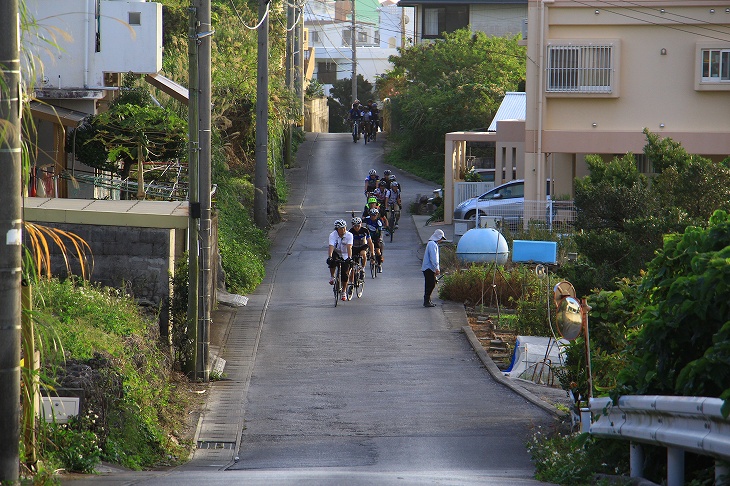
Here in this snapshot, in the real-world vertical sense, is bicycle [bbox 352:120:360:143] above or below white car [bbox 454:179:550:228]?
above

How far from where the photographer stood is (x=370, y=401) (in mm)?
13750

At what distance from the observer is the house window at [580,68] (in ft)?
87.3

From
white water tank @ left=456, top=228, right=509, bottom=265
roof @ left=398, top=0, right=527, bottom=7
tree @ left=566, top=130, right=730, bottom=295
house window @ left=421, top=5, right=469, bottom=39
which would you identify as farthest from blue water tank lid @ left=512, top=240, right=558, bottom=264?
house window @ left=421, top=5, right=469, bottom=39

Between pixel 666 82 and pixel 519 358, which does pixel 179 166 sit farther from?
pixel 666 82

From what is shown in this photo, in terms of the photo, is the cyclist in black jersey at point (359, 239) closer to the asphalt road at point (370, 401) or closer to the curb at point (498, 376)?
the asphalt road at point (370, 401)

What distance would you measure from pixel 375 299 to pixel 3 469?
49.8ft

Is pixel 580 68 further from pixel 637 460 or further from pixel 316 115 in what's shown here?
pixel 316 115

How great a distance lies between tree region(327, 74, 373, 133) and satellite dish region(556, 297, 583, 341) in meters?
62.7

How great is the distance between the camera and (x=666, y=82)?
87.8ft

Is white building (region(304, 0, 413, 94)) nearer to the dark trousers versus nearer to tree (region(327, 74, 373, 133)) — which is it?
tree (region(327, 74, 373, 133))

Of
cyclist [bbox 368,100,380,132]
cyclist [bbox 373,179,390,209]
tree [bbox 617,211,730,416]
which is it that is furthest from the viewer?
cyclist [bbox 368,100,380,132]

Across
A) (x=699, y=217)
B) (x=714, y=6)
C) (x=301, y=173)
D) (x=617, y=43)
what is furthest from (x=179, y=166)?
(x=301, y=173)

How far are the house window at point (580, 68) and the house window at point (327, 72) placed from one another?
65381 mm

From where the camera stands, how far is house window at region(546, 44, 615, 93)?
26609mm
